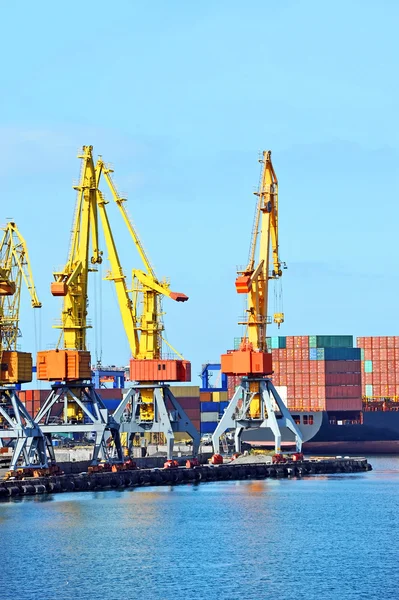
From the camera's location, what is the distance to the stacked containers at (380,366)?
17500 centimetres

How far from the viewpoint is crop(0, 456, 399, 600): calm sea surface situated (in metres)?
64.1

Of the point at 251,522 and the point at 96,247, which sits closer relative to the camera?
the point at 251,522

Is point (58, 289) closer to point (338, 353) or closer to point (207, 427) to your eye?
point (338, 353)

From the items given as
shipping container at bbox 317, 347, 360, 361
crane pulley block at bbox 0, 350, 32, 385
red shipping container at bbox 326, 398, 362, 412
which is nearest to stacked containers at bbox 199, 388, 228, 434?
red shipping container at bbox 326, 398, 362, 412

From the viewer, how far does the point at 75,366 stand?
358 feet

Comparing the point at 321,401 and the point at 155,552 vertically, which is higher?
the point at 321,401

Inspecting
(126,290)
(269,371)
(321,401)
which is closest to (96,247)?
(126,290)

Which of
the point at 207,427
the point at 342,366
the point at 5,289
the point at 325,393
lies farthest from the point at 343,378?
the point at 5,289

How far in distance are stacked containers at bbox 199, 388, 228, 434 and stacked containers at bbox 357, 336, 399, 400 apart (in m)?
21.6

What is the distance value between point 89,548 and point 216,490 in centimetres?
3183

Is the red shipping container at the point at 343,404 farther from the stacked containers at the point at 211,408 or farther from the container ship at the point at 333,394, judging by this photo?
the stacked containers at the point at 211,408

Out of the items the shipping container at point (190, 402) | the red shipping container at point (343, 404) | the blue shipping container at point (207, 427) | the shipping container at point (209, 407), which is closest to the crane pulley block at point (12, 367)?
the red shipping container at point (343, 404)

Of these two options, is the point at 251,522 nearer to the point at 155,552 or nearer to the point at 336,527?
the point at 336,527

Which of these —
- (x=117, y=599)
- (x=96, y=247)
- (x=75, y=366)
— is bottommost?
(x=117, y=599)
